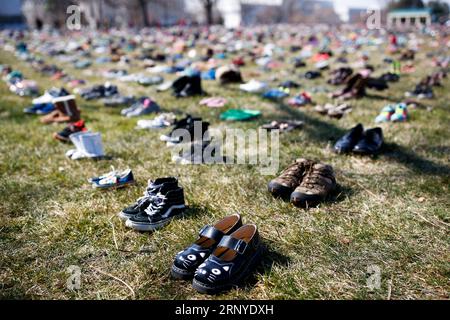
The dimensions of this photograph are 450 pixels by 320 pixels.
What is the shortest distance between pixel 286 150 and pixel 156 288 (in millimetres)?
2795

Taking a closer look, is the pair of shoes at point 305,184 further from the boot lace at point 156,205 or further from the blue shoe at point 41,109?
the blue shoe at point 41,109

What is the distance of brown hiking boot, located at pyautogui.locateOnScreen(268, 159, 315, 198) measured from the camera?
11.0 ft

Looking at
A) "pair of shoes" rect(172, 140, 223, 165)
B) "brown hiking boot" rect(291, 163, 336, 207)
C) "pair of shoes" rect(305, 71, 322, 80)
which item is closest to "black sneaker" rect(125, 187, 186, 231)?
"brown hiking boot" rect(291, 163, 336, 207)

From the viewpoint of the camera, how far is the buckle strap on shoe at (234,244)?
7.57 feet

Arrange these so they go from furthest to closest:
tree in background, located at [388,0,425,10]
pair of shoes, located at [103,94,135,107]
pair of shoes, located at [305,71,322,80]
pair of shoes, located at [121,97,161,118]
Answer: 1. tree in background, located at [388,0,425,10]
2. pair of shoes, located at [305,71,322,80]
3. pair of shoes, located at [103,94,135,107]
4. pair of shoes, located at [121,97,161,118]

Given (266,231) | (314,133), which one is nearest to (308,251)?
(266,231)

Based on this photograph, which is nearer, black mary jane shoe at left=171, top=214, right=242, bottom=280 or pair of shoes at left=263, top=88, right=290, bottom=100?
black mary jane shoe at left=171, top=214, right=242, bottom=280

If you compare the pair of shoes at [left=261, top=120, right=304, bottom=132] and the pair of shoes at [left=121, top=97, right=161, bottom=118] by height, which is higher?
the pair of shoes at [left=121, top=97, right=161, bottom=118]

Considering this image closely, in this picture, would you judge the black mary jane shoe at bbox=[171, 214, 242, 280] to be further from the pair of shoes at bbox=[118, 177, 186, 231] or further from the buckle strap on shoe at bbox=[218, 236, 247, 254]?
the pair of shoes at bbox=[118, 177, 186, 231]

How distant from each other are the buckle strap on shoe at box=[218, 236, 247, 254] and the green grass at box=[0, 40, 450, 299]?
0.22 metres

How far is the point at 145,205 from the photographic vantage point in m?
3.04

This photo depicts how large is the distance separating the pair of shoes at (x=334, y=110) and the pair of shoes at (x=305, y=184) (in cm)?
253

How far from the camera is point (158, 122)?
18.8 feet

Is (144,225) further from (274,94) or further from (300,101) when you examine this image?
(274,94)
